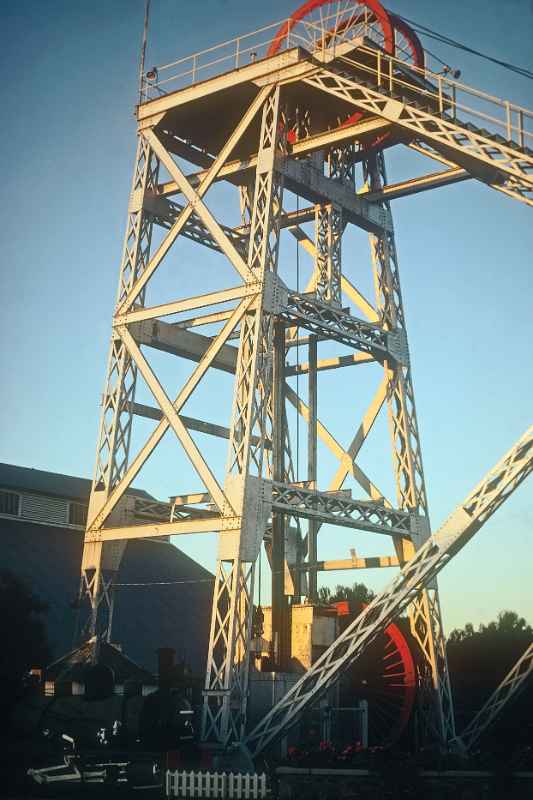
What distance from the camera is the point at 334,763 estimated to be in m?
25.6

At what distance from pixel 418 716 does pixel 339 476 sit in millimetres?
7062

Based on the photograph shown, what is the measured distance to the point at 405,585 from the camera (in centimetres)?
2645

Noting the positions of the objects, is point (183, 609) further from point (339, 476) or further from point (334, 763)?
point (334, 763)

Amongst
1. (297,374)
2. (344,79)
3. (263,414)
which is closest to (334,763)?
(263,414)

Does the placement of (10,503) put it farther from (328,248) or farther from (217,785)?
(217,785)

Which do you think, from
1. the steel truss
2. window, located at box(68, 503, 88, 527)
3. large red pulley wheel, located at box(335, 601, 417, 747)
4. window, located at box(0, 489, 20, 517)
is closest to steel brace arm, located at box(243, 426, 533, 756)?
the steel truss

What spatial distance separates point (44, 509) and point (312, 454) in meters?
18.2

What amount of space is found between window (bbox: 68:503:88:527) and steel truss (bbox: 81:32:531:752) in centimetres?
1635

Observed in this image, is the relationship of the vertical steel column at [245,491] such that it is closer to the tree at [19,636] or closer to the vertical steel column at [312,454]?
the vertical steel column at [312,454]

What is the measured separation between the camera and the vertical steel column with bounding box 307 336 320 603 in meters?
32.9

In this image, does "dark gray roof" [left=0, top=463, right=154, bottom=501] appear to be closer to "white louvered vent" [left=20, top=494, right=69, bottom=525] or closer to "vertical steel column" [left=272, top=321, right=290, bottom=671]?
"white louvered vent" [left=20, top=494, right=69, bottom=525]

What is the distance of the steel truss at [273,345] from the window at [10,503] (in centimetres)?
1491

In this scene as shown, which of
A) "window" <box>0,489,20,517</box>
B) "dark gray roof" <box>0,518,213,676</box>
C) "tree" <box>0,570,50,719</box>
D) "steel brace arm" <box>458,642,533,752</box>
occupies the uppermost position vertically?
"window" <box>0,489,20,517</box>

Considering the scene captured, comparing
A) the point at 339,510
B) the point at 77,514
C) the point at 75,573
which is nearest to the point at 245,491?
the point at 339,510
